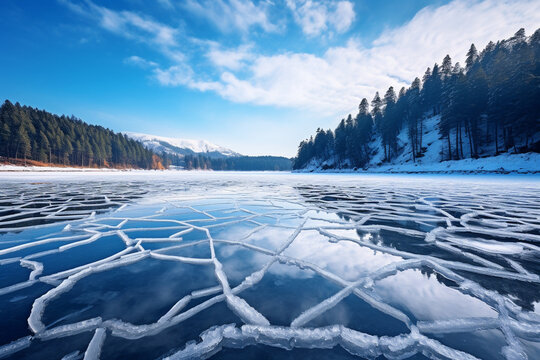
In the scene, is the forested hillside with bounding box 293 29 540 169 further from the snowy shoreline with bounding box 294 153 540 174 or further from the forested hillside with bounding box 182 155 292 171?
the forested hillside with bounding box 182 155 292 171

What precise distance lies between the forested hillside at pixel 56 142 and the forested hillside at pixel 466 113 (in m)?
69.1

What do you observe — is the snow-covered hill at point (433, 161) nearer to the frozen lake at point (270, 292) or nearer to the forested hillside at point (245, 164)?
the frozen lake at point (270, 292)

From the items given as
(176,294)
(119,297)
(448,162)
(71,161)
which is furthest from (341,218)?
(71,161)

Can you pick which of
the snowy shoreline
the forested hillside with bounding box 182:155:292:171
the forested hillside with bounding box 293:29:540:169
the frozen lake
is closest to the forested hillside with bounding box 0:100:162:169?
the forested hillside with bounding box 182:155:292:171

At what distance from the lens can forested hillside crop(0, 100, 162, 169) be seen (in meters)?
45.0

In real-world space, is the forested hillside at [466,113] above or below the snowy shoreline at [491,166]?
above

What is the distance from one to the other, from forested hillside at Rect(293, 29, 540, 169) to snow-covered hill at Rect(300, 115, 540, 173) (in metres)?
0.31

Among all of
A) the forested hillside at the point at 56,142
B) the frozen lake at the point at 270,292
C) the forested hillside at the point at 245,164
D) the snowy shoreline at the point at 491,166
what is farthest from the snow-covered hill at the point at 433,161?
the forested hillside at the point at 245,164

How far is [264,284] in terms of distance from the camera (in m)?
2.12

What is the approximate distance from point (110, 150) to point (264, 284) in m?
85.7

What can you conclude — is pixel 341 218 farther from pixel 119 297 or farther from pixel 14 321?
pixel 14 321

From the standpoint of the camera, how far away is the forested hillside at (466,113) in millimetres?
22297

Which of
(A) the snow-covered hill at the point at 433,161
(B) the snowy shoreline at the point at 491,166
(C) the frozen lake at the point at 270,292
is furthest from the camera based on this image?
(A) the snow-covered hill at the point at 433,161

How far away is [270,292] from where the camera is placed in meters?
1.97
